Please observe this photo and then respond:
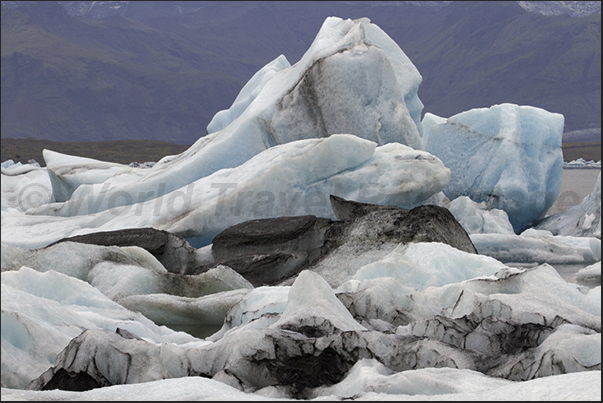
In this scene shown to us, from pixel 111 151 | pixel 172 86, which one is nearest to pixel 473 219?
pixel 111 151

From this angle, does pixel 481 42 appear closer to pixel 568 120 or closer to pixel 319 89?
pixel 568 120

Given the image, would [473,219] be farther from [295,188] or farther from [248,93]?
[248,93]

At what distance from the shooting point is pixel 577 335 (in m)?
2.85

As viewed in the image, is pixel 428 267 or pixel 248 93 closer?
pixel 428 267

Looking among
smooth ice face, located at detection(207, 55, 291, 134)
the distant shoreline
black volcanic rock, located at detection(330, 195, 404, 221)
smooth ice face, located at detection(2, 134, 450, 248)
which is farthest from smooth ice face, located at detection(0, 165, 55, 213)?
the distant shoreline

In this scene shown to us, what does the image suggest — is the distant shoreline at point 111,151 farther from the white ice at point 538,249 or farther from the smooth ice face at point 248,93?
the white ice at point 538,249

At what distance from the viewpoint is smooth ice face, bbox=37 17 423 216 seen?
35.2ft

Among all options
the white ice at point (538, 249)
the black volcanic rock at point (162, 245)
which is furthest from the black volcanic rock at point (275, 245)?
the white ice at point (538, 249)

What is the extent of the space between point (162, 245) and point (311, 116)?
14.4 ft

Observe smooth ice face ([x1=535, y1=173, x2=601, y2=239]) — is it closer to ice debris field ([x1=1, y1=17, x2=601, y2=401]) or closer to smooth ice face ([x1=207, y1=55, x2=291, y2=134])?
ice debris field ([x1=1, y1=17, x2=601, y2=401])

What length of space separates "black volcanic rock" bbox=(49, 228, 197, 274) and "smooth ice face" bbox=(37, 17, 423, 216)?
122 inches

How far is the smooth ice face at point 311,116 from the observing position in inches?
423

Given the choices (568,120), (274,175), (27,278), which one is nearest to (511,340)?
(27,278)

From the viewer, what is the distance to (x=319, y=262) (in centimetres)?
680
